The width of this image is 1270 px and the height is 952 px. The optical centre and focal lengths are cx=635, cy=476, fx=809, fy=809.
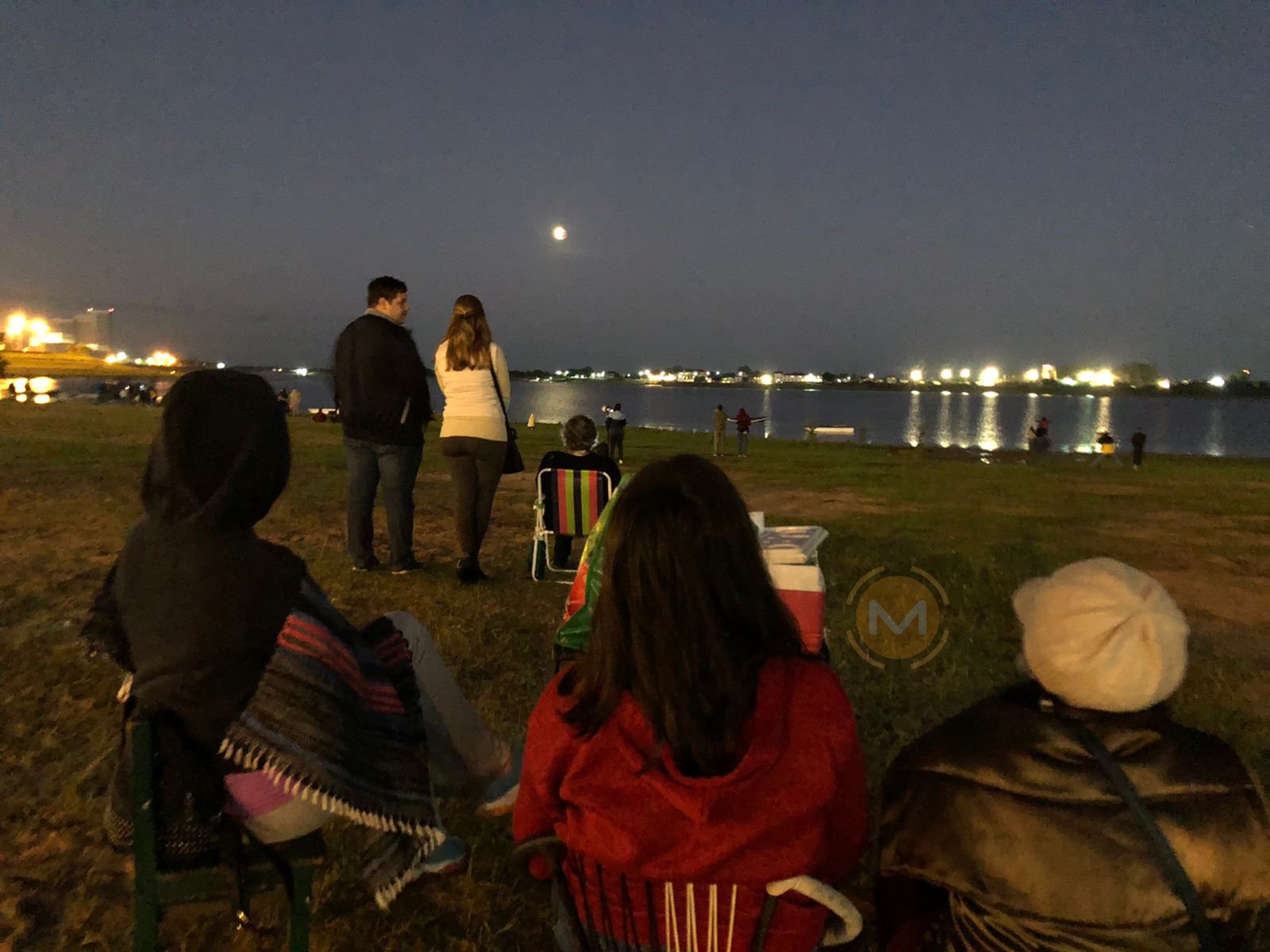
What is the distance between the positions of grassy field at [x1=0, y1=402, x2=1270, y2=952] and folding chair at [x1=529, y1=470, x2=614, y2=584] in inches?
21.3

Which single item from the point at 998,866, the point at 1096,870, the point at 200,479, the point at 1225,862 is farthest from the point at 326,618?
the point at 1225,862

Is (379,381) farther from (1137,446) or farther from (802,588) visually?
(1137,446)

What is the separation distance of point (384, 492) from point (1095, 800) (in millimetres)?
5250

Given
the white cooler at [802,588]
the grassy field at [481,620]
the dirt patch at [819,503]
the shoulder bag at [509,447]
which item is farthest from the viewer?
the dirt patch at [819,503]

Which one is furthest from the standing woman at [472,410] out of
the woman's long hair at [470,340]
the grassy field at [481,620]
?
the grassy field at [481,620]

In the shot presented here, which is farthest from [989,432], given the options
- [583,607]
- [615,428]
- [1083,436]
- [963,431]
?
[583,607]

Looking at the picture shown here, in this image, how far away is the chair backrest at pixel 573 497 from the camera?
217 inches

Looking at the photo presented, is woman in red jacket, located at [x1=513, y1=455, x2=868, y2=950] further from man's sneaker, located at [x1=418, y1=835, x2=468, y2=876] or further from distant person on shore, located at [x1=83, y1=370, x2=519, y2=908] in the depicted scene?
man's sneaker, located at [x1=418, y1=835, x2=468, y2=876]

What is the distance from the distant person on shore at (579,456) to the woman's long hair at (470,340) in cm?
76

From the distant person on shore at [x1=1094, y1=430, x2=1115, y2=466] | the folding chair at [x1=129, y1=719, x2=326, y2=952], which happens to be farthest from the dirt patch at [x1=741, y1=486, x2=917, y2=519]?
the distant person on shore at [x1=1094, y1=430, x2=1115, y2=466]

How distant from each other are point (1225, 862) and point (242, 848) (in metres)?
2.01

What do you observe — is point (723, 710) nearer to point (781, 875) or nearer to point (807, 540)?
point (781, 875)

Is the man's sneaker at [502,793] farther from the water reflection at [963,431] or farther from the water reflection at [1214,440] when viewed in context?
the water reflection at [1214,440]

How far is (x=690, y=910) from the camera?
1465 millimetres
